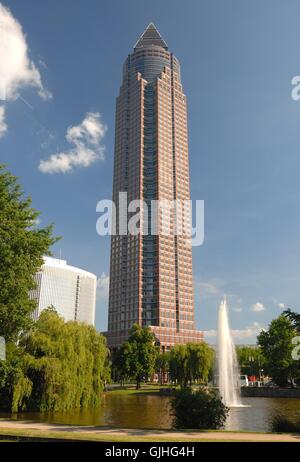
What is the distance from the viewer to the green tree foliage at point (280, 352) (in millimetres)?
66250

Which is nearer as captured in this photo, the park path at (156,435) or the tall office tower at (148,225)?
the park path at (156,435)

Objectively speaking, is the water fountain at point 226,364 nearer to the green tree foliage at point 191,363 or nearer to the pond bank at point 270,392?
the pond bank at point 270,392

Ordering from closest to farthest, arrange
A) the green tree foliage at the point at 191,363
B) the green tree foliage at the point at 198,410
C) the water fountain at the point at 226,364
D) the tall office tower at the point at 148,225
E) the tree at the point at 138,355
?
the green tree foliage at the point at 198,410 → the water fountain at the point at 226,364 → the green tree foliage at the point at 191,363 → the tree at the point at 138,355 → the tall office tower at the point at 148,225

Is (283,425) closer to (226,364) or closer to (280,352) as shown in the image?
(226,364)

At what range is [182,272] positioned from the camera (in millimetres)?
170250

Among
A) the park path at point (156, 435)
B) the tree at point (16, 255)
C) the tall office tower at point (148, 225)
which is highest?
the tall office tower at point (148, 225)

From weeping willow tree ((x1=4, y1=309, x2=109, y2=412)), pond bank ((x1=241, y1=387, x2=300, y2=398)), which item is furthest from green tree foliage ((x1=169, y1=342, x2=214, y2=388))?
weeping willow tree ((x1=4, y1=309, x2=109, y2=412))

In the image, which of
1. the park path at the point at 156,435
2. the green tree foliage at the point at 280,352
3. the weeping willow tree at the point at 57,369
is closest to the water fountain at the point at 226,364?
Result: the green tree foliage at the point at 280,352

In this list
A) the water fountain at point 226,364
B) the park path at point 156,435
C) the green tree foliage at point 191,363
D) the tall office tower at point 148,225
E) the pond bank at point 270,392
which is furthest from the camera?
the tall office tower at point 148,225

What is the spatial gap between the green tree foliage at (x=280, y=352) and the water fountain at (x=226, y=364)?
13225 millimetres

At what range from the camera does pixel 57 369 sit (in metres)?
34.1

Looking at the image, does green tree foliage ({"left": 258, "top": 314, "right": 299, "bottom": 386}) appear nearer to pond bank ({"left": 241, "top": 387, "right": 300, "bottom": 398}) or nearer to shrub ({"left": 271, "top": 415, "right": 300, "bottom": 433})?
pond bank ({"left": 241, "top": 387, "right": 300, "bottom": 398})
